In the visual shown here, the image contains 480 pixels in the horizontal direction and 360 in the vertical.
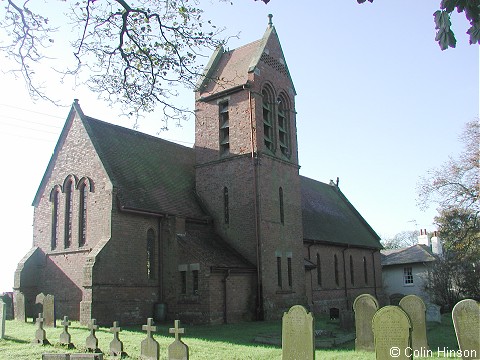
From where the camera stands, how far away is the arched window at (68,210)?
2334 centimetres

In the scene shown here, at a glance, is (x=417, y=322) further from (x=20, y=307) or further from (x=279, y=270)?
(x=20, y=307)

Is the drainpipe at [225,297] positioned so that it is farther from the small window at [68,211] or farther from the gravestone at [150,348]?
the gravestone at [150,348]

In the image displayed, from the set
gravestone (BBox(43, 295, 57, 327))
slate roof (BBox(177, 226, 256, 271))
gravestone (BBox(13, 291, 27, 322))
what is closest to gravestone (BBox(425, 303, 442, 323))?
slate roof (BBox(177, 226, 256, 271))

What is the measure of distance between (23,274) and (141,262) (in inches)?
223

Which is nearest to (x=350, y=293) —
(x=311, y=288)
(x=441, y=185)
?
(x=311, y=288)

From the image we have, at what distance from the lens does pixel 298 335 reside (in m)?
11.7

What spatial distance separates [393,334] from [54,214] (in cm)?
1829

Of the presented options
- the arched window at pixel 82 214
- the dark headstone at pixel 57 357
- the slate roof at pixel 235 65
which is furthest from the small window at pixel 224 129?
the dark headstone at pixel 57 357

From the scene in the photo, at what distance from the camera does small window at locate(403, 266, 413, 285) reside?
45359 millimetres

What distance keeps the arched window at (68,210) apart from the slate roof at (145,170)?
2.38m

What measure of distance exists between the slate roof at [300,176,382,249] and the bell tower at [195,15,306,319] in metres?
4.63

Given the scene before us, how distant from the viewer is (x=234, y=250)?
25.2 m

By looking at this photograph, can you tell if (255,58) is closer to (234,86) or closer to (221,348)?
(234,86)

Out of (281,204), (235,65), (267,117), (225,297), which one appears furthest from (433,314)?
(235,65)
